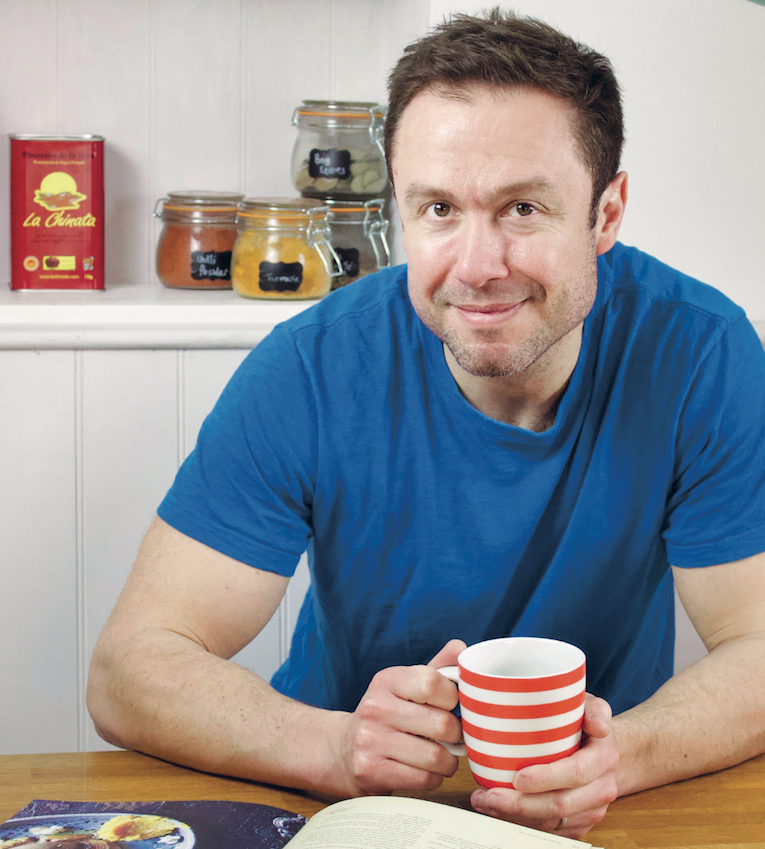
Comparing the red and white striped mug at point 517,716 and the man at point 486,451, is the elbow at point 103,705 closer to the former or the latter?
the man at point 486,451

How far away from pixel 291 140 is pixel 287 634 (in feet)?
2.71

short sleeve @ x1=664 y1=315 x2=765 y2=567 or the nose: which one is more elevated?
the nose

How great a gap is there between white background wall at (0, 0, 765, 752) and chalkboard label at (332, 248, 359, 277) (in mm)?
223

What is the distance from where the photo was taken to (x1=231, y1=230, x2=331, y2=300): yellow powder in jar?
158 cm

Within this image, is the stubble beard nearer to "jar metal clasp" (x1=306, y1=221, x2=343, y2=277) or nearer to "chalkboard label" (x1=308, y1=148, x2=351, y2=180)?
"jar metal clasp" (x1=306, y1=221, x2=343, y2=277)

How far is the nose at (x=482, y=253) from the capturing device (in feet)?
2.97

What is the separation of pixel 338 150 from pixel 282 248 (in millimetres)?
221

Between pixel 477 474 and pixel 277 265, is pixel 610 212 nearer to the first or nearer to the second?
pixel 477 474

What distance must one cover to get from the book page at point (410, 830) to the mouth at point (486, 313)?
43 centimetres

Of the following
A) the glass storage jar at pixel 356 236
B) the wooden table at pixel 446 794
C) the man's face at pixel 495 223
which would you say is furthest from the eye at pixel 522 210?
the glass storage jar at pixel 356 236

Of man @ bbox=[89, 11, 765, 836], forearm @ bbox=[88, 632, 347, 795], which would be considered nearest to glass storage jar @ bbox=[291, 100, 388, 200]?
man @ bbox=[89, 11, 765, 836]

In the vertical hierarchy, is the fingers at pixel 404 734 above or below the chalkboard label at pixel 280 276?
below

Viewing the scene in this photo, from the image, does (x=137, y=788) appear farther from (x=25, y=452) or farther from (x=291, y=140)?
(x=291, y=140)

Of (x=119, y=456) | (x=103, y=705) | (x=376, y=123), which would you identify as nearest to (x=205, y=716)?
(x=103, y=705)
